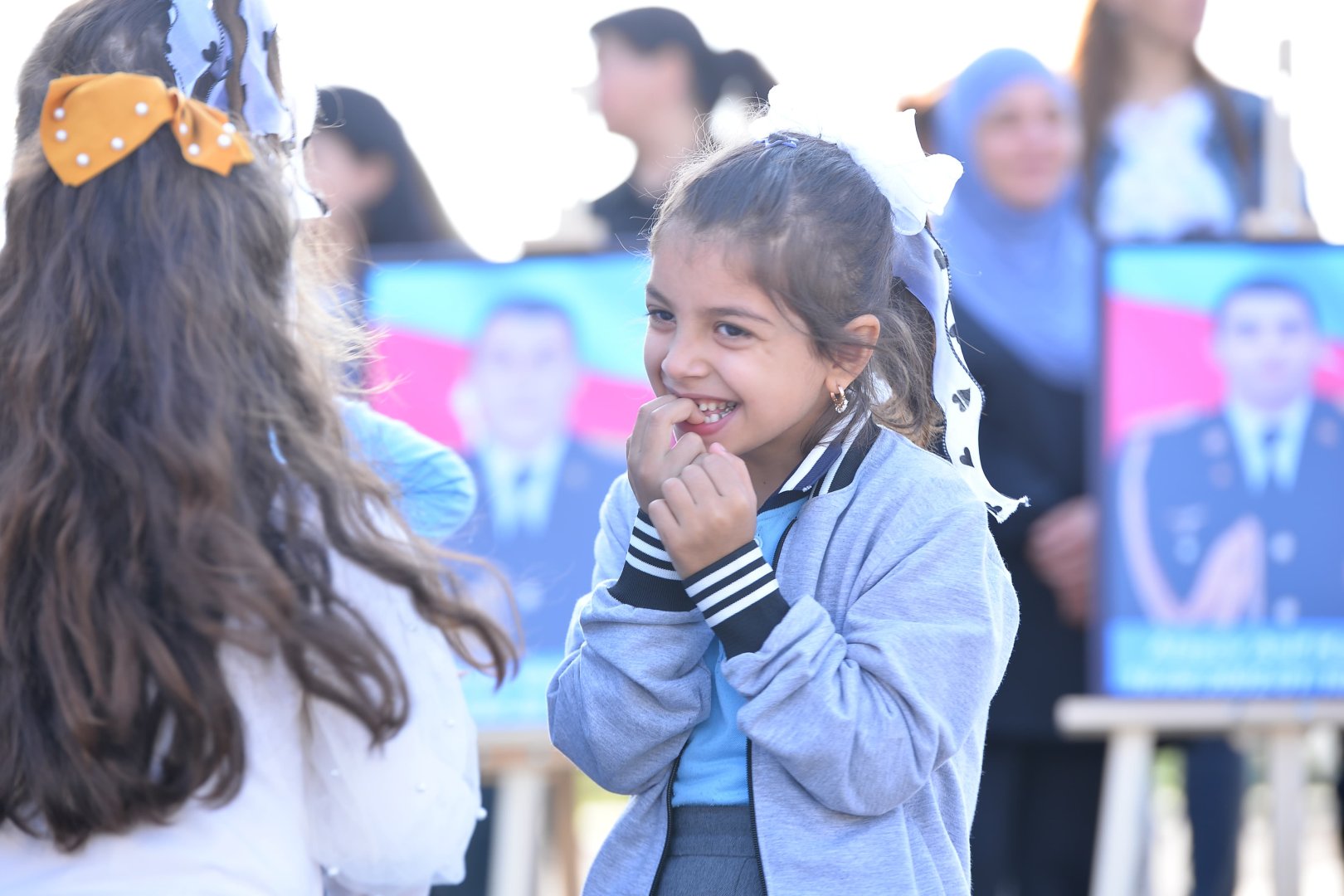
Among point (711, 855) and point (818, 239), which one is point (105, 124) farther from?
point (711, 855)

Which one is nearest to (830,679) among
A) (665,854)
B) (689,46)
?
→ (665,854)

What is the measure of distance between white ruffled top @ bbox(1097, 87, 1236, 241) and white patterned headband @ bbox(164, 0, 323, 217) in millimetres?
2350

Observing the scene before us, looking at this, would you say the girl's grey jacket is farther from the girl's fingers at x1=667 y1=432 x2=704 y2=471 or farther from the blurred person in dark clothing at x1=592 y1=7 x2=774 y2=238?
the blurred person in dark clothing at x1=592 y1=7 x2=774 y2=238

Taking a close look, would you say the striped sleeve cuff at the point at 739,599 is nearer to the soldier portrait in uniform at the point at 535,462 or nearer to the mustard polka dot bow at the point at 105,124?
the mustard polka dot bow at the point at 105,124

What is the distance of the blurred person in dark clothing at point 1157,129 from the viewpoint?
3713mm

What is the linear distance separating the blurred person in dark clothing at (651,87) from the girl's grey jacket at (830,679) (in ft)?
7.48

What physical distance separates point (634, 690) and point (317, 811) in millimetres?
336

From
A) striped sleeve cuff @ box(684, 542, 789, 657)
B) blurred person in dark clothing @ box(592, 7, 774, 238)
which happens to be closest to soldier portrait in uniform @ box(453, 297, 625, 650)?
blurred person in dark clothing @ box(592, 7, 774, 238)

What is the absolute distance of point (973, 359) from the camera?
341 cm

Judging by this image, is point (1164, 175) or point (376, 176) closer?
point (1164, 175)

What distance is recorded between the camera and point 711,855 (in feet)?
5.26

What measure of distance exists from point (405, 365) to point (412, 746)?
7.80ft

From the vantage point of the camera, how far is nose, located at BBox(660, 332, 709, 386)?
1.64 meters

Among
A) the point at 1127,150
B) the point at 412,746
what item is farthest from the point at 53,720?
the point at 1127,150
